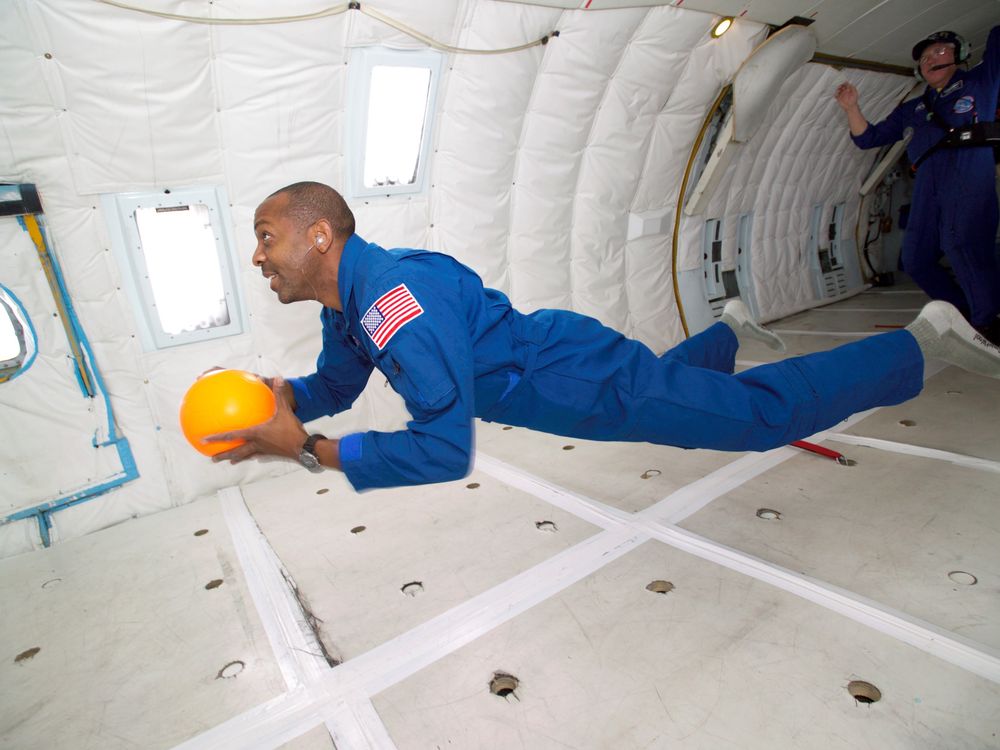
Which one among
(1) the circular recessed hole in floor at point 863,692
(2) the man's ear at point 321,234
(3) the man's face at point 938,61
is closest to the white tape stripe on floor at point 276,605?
(2) the man's ear at point 321,234

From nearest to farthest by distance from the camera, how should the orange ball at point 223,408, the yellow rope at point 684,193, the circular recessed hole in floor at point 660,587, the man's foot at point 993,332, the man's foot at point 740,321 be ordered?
the orange ball at point 223,408 < the circular recessed hole in floor at point 660,587 < the man's foot at point 740,321 < the man's foot at point 993,332 < the yellow rope at point 684,193

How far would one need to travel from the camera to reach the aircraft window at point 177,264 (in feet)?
10.1

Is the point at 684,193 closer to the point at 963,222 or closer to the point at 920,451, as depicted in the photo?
the point at 963,222

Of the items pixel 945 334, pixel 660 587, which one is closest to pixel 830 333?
pixel 945 334

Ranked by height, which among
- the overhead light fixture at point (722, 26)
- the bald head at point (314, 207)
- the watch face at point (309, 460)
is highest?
the overhead light fixture at point (722, 26)

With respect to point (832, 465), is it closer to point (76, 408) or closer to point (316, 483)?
point (316, 483)

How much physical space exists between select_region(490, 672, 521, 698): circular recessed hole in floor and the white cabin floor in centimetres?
2

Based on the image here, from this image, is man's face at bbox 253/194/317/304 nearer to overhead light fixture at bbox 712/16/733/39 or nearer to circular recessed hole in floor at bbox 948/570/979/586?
→ circular recessed hole in floor at bbox 948/570/979/586

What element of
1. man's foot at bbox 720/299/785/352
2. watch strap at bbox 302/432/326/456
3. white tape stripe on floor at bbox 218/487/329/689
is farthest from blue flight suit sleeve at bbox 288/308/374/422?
man's foot at bbox 720/299/785/352

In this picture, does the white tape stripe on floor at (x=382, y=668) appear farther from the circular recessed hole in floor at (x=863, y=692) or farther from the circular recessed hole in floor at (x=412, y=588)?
the circular recessed hole in floor at (x=863, y=692)

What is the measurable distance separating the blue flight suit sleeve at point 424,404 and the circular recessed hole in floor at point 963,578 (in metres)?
1.98

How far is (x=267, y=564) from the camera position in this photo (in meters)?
2.72

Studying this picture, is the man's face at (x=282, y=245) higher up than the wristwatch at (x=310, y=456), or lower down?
higher up

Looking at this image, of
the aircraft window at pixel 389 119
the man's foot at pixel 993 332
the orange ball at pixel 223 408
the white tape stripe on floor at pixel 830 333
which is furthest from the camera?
the white tape stripe on floor at pixel 830 333
